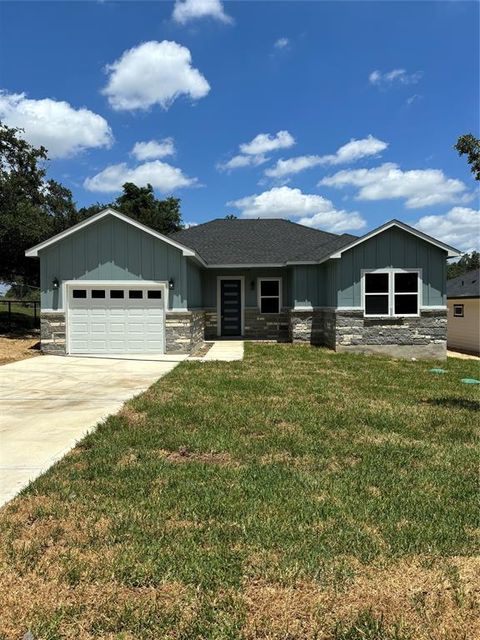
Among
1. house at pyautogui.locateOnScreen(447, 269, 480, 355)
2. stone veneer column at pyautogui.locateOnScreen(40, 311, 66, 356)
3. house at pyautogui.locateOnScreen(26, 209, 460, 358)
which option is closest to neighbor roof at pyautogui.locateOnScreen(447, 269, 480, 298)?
house at pyautogui.locateOnScreen(447, 269, 480, 355)

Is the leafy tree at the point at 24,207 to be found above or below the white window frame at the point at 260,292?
above

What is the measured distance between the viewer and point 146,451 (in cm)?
498

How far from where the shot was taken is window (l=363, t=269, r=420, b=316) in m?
14.8

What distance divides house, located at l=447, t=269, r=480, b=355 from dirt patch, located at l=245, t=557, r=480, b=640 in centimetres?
1876

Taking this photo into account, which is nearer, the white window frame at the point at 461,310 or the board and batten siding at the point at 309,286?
the board and batten siding at the point at 309,286

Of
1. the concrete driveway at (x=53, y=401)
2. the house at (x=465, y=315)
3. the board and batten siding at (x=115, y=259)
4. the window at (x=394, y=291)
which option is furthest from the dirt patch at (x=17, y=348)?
the house at (x=465, y=315)

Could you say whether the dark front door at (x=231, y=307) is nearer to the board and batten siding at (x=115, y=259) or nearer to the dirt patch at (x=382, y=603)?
the board and batten siding at (x=115, y=259)

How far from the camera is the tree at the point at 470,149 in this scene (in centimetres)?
773

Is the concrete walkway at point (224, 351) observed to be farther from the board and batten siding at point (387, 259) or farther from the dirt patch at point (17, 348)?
the dirt patch at point (17, 348)

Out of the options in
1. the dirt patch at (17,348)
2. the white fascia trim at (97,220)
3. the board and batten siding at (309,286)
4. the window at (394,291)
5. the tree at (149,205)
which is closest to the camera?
the dirt patch at (17,348)

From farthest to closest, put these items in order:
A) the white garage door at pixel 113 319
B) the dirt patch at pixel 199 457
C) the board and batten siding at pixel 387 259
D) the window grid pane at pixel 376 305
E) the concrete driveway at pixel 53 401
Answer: the window grid pane at pixel 376 305 → the board and batten siding at pixel 387 259 → the white garage door at pixel 113 319 → the concrete driveway at pixel 53 401 → the dirt patch at pixel 199 457

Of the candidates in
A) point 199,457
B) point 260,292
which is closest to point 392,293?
point 260,292

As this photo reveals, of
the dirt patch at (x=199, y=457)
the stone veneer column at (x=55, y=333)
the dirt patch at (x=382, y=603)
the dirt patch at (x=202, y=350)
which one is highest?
the stone veneer column at (x=55, y=333)

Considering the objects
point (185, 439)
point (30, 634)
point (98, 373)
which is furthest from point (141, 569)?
point (98, 373)
